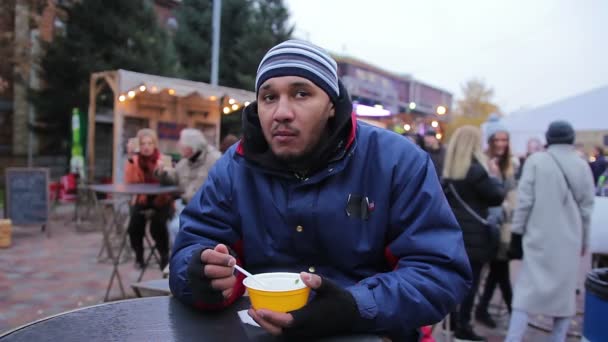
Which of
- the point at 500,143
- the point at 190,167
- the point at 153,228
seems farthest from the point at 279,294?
the point at 153,228

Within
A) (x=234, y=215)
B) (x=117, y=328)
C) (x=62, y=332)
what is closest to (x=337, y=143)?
(x=234, y=215)

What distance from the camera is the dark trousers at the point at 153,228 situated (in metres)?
6.22

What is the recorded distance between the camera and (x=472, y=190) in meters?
4.04

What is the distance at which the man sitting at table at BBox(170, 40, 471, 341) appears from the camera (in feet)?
4.85

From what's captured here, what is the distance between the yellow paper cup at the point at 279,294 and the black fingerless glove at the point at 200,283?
0.72ft

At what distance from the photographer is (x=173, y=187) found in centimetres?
567

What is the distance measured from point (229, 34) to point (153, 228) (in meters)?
15.7

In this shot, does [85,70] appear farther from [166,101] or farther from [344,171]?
[344,171]

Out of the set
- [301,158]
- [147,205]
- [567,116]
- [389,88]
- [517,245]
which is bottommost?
[147,205]

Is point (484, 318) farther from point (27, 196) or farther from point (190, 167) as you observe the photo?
point (27, 196)

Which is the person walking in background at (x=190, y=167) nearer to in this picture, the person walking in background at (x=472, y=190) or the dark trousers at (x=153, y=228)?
the dark trousers at (x=153, y=228)

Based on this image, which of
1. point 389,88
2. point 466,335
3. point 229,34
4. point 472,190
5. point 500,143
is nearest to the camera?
point 472,190

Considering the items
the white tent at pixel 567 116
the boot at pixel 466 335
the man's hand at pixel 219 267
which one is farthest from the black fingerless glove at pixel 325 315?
the white tent at pixel 567 116

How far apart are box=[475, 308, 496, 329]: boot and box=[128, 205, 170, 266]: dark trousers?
12.4ft
